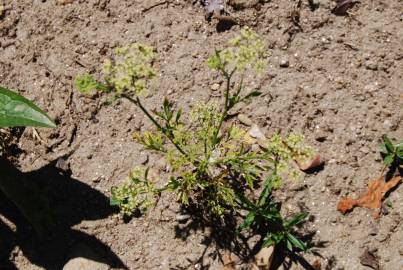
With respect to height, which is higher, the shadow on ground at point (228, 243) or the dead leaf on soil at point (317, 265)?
the shadow on ground at point (228, 243)

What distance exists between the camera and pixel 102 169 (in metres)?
3.33

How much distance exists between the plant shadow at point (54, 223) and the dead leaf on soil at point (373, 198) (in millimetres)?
1453

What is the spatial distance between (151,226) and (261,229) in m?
0.70

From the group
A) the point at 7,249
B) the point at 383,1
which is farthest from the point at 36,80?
the point at 383,1

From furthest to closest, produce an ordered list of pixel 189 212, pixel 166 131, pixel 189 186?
pixel 189 212 → pixel 189 186 → pixel 166 131

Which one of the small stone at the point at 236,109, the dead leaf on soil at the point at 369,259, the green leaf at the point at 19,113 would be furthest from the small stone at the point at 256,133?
the green leaf at the point at 19,113

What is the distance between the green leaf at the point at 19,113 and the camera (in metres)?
2.58

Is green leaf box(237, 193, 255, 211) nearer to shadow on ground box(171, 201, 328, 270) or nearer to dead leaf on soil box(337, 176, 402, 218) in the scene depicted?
shadow on ground box(171, 201, 328, 270)

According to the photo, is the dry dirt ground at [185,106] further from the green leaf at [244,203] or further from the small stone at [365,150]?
the green leaf at [244,203]

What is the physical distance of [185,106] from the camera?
3377 millimetres

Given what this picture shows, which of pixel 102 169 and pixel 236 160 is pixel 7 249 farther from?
pixel 236 160

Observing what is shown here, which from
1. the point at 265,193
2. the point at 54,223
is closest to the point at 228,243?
the point at 265,193

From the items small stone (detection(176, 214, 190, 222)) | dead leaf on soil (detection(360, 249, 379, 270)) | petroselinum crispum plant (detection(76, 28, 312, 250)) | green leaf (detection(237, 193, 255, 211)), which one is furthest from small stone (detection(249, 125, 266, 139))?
dead leaf on soil (detection(360, 249, 379, 270))

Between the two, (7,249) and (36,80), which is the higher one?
(36,80)
